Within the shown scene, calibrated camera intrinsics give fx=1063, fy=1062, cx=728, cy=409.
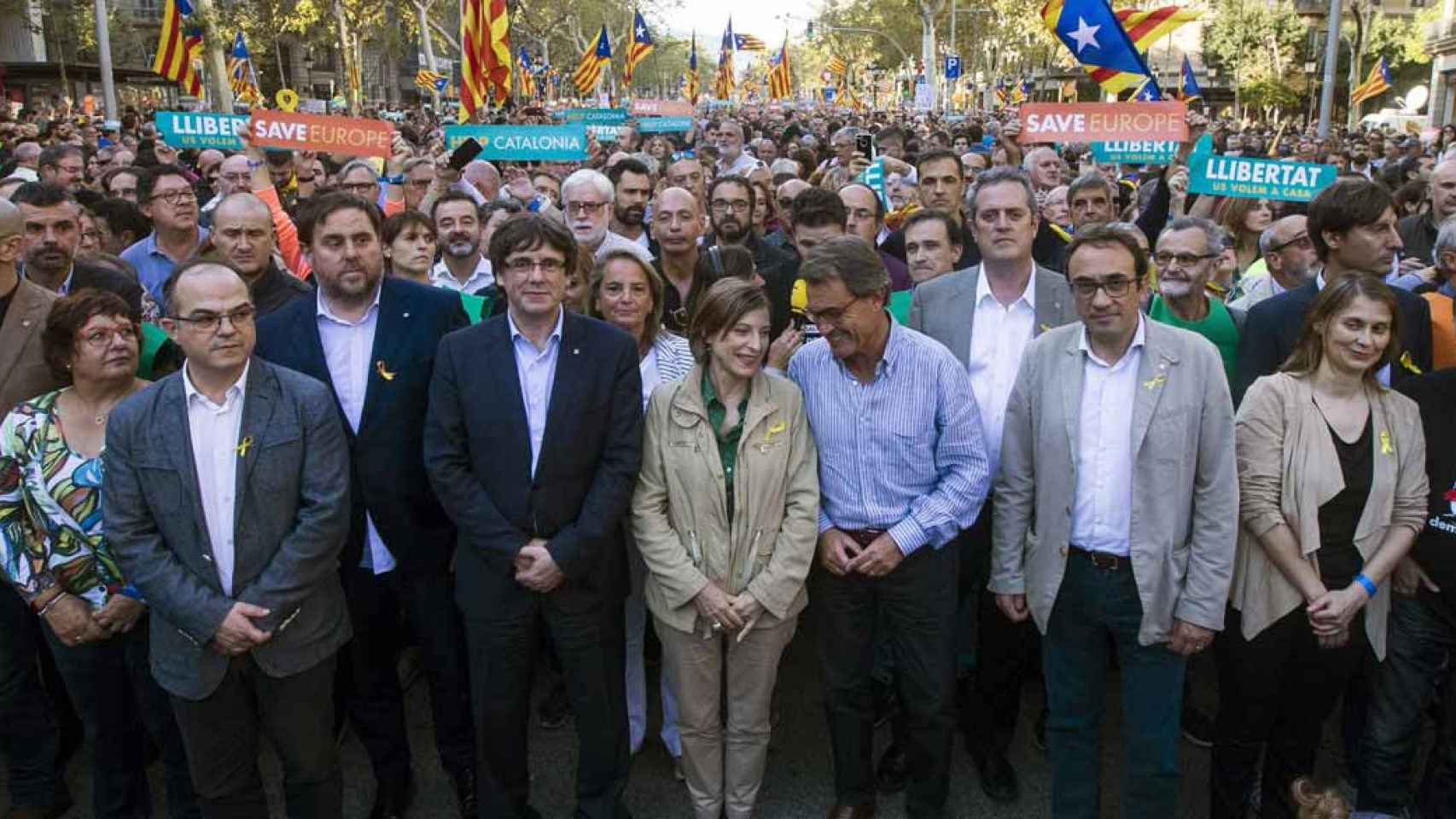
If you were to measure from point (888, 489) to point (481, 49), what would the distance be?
9.43m

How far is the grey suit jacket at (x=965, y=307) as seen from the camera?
165 inches

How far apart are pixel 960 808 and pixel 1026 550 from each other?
109 cm

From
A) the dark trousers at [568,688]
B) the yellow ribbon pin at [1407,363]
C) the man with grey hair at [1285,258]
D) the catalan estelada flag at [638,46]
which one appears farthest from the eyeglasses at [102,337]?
the catalan estelada flag at [638,46]

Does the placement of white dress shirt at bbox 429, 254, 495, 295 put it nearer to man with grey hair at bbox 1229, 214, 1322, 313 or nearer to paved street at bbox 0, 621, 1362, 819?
paved street at bbox 0, 621, 1362, 819

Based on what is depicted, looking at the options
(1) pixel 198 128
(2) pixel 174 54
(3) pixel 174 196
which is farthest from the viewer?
(2) pixel 174 54

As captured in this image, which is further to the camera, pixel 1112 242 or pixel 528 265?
pixel 528 265

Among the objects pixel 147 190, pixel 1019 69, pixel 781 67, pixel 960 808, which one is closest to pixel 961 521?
pixel 960 808

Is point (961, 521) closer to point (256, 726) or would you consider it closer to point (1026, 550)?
point (1026, 550)

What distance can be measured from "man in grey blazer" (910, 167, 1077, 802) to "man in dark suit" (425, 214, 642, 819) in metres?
1.38

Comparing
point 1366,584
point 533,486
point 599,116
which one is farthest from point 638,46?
point 1366,584

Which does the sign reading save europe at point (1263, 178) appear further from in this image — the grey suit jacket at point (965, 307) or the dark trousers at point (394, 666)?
the dark trousers at point (394, 666)

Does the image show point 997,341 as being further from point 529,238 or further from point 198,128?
point 198,128

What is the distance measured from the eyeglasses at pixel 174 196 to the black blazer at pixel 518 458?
3174 mm

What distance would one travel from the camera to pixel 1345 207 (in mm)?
4191
